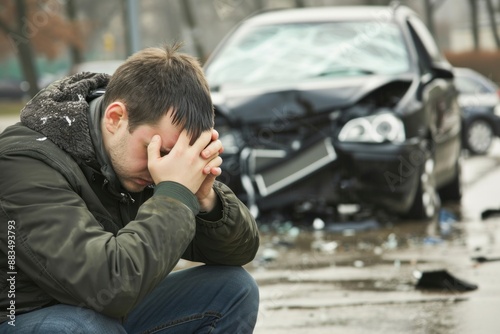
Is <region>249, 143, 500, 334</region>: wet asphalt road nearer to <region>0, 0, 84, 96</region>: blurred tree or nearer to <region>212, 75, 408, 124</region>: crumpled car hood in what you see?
<region>212, 75, 408, 124</region>: crumpled car hood

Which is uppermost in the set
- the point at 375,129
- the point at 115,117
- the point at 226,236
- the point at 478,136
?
the point at 115,117

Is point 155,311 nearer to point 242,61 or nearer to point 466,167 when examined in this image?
point 242,61

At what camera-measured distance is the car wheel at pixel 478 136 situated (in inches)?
742

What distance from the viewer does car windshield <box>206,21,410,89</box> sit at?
924cm

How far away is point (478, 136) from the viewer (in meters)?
19.0

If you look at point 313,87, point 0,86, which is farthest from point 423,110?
point 0,86

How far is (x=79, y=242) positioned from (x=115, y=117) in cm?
41

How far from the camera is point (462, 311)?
5555 mm

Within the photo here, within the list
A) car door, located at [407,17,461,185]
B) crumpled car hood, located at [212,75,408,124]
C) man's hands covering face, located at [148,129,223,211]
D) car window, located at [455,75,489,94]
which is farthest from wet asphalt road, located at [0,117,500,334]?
car window, located at [455,75,489,94]

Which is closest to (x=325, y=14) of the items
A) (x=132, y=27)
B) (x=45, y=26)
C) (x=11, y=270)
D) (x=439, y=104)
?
(x=439, y=104)

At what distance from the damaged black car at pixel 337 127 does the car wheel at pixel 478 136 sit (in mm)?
9579

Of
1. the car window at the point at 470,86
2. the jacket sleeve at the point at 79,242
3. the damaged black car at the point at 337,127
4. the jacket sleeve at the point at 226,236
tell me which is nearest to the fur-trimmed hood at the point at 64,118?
the jacket sleeve at the point at 79,242

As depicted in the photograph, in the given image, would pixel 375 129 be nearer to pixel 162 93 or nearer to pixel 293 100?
pixel 293 100

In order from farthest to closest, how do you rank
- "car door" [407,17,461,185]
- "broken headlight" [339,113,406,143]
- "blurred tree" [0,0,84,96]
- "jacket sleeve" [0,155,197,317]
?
"blurred tree" [0,0,84,96] → "car door" [407,17,461,185] → "broken headlight" [339,113,406,143] → "jacket sleeve" [0,155,197,317]
